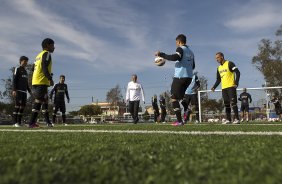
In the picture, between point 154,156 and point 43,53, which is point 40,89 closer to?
point 43,53

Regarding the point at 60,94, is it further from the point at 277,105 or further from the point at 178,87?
the point at 277,105

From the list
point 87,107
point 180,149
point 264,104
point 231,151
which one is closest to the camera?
point 231,151

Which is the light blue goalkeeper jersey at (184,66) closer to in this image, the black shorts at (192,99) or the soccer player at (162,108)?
the black shorts at (192,99)

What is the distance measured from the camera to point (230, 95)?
11.4 metres

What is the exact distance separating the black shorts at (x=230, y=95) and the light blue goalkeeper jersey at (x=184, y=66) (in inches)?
108

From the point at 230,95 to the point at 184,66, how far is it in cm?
307

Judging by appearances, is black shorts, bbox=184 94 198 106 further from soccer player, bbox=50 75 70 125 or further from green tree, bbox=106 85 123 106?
green tree, bbox=106 85 123 106

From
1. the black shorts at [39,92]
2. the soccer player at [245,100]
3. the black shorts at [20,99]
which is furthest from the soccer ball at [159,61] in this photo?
the soccer player at [245,100]

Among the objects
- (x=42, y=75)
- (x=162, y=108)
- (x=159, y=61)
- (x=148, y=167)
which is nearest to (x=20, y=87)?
(x=42, y=75)

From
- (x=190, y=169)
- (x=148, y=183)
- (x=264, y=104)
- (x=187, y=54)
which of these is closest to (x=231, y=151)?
(x=190, y=169)

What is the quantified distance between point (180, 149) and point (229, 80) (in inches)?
344

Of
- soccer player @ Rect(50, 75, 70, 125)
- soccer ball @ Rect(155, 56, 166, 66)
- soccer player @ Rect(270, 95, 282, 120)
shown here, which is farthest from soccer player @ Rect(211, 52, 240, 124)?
soccer player @ Rect(270, 95, 282, 120)

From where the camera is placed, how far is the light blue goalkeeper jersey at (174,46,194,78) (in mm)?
9001

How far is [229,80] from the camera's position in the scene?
37.4 ft
